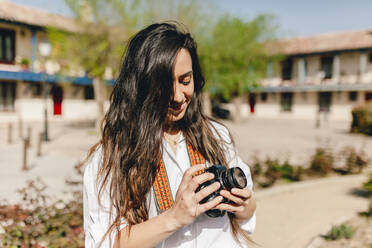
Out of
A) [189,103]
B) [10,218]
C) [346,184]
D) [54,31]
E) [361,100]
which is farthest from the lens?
[361,100]

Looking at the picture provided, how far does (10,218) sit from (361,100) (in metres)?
32.7

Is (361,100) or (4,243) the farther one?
(361,100)

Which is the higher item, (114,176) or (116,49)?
(116,49)

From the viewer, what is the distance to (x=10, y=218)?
3.42 meters

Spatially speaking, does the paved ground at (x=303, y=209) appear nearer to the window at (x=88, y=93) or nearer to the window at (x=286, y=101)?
the window at (x=88, y=93)

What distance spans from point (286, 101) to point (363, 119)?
682 inches

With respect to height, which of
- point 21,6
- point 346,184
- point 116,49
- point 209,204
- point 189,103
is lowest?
point 346,184

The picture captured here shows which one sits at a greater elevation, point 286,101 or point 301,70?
point 301,70

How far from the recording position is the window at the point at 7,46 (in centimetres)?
2295

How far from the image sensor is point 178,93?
1.42m

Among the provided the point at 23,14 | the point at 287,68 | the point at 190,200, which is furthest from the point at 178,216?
the point at 287,68

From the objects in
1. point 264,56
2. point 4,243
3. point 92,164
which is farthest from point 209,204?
point 264,56

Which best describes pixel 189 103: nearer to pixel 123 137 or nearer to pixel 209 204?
pixel 123 137

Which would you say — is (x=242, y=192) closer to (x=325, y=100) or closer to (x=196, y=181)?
(x=196, y=181)
